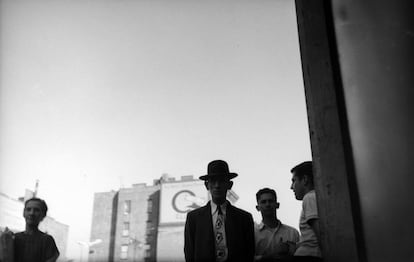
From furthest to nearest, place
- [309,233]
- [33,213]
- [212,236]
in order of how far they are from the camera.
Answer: [33,213] → [212,236] → [309,233]

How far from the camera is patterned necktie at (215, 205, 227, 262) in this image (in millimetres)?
2558

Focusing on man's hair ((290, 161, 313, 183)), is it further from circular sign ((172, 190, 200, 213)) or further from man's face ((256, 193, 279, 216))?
circular sign ((172, 190, 200, 213))

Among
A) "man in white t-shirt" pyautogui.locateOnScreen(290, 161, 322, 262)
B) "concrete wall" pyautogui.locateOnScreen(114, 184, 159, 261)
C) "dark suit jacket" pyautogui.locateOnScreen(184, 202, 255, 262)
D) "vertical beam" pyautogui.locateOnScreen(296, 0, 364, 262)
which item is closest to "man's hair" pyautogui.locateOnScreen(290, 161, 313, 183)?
"man in white t-shirt" pyautogui.locateOnScreen(290, 161, 322, 262)

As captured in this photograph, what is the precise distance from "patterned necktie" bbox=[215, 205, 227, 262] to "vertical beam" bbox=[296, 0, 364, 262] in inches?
53.3

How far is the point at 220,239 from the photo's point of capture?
264 cm

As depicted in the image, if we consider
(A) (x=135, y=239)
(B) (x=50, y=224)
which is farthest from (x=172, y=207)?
(B) (x=50, y=224)

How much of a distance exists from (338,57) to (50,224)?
50109 millimetres

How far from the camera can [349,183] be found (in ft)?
→ 4.39

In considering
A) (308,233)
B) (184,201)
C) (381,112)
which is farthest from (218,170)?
(184,201)

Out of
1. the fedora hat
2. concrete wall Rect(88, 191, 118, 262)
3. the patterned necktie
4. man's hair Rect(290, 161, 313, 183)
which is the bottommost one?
the patterned necktie

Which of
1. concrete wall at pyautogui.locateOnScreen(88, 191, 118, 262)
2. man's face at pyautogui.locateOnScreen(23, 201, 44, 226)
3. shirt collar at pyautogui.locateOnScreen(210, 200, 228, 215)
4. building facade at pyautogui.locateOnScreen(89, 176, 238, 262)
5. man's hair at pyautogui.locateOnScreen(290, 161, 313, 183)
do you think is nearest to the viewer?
man's hair at pyautogui.locateOnScreen(290, 161, 313, 183)

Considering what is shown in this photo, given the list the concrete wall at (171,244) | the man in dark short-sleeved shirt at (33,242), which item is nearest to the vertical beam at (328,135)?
the man in dark short-sleeved shirt at (33,242)

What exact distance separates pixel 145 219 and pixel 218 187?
49075 millimetres

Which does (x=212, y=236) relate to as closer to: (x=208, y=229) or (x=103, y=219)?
(x=208, y=229)
